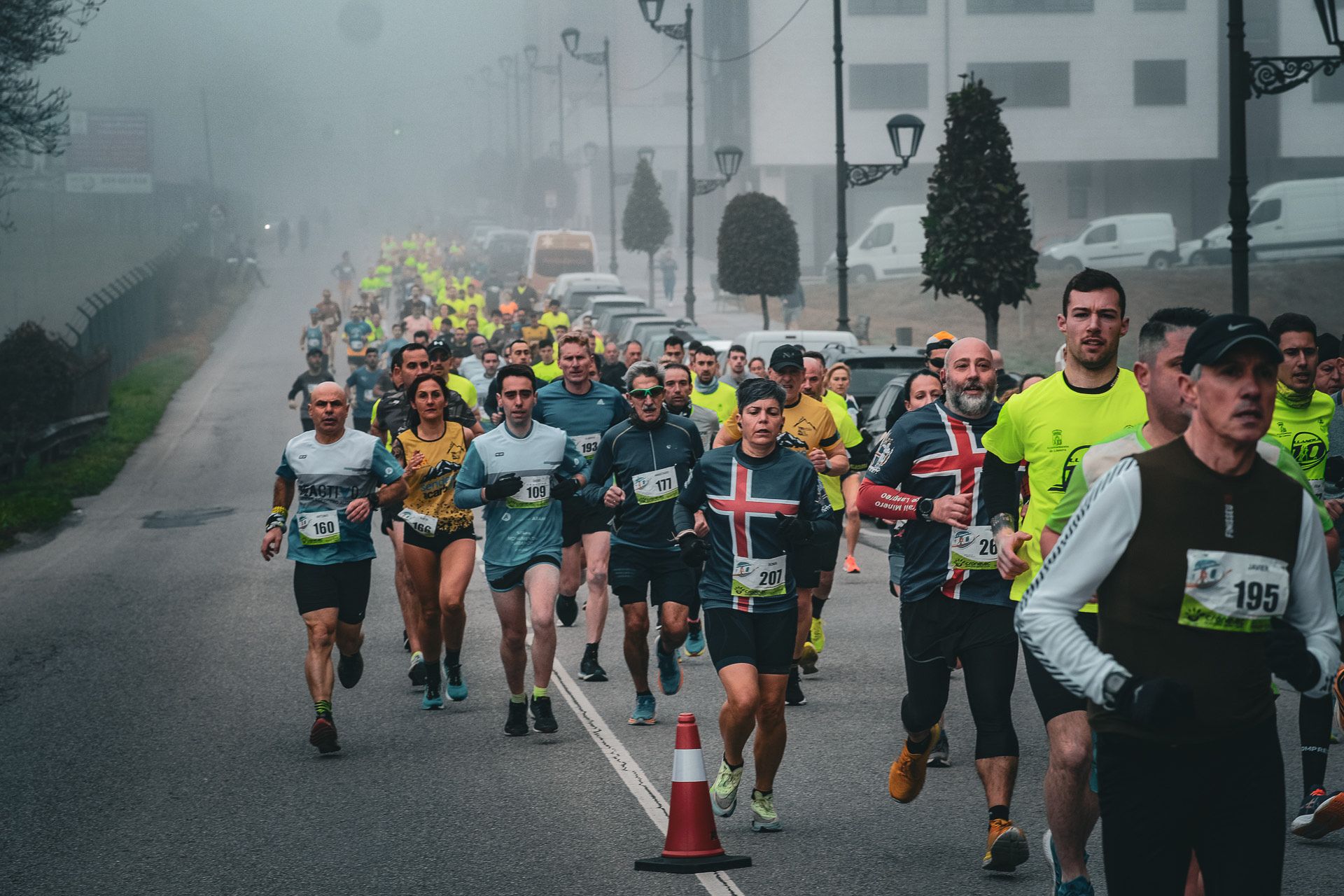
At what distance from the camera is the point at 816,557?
9.78m

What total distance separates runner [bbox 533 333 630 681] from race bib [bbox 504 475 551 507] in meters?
1.61

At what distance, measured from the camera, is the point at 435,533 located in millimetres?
10039

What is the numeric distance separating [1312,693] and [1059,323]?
2578 millimetres

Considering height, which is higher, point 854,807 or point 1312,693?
point 1312,693

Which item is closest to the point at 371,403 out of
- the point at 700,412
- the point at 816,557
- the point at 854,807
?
the point at 700,412

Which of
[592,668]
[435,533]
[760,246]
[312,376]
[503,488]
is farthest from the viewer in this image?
[760,246]

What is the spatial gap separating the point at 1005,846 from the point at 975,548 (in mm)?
1197

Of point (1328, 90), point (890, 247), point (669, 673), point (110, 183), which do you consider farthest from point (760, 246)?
point (1328, 90)

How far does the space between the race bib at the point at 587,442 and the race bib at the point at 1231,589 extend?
7.76 m

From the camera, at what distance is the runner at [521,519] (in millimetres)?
9289

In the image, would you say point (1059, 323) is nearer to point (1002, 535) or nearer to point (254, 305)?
point (1002, 535)

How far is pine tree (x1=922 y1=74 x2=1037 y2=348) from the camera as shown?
70.9 ft

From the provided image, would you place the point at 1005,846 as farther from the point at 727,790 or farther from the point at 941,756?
the point at 941,756

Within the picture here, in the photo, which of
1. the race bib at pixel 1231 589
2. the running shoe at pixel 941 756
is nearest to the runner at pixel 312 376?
the running shoe at pixel 941 756
